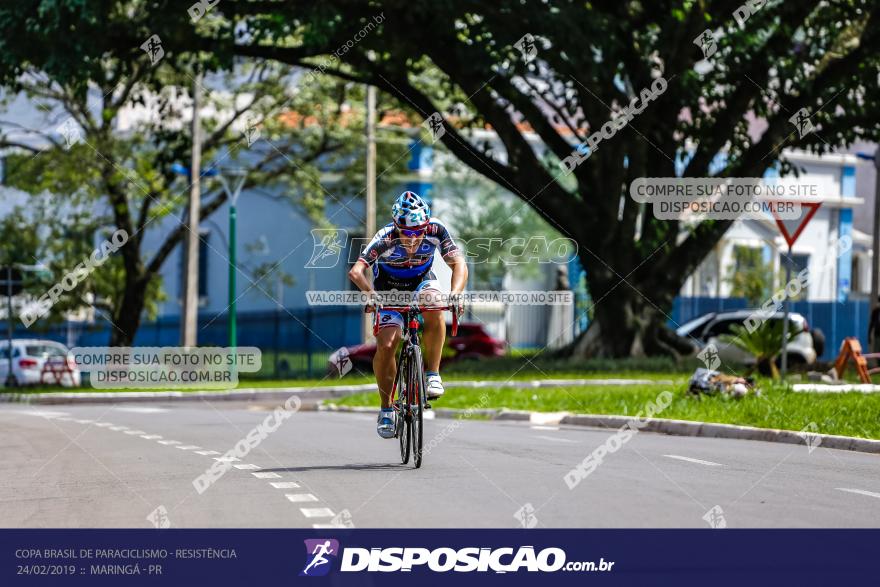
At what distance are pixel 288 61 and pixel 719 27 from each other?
8291 mm

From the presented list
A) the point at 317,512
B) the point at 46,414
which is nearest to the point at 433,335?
the point at 317,512

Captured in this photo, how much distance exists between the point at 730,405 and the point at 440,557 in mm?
11729

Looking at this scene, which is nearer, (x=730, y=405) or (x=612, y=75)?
(x=730, y=405)

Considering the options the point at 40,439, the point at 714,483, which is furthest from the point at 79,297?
the point at 714,483

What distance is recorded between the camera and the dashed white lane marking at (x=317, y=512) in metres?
8.89

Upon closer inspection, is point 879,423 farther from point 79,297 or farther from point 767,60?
point 79,297

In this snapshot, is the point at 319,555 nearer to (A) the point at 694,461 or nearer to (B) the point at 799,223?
(A) the point at 694,461

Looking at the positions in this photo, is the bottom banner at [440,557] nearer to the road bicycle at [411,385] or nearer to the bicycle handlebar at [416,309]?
the road bicycle at [411,385]

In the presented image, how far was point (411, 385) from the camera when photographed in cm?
1159

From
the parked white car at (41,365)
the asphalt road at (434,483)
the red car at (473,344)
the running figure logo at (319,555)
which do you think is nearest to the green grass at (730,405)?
the asphalt road at (434,483)

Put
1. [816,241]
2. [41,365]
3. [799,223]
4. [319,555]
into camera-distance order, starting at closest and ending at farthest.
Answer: [319,555]
[799,223]
[41,365]
[816,241]

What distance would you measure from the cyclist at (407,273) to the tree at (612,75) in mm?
14773

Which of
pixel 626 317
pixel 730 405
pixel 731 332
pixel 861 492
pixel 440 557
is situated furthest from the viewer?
pixel 731 332

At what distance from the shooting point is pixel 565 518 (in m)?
8.65
